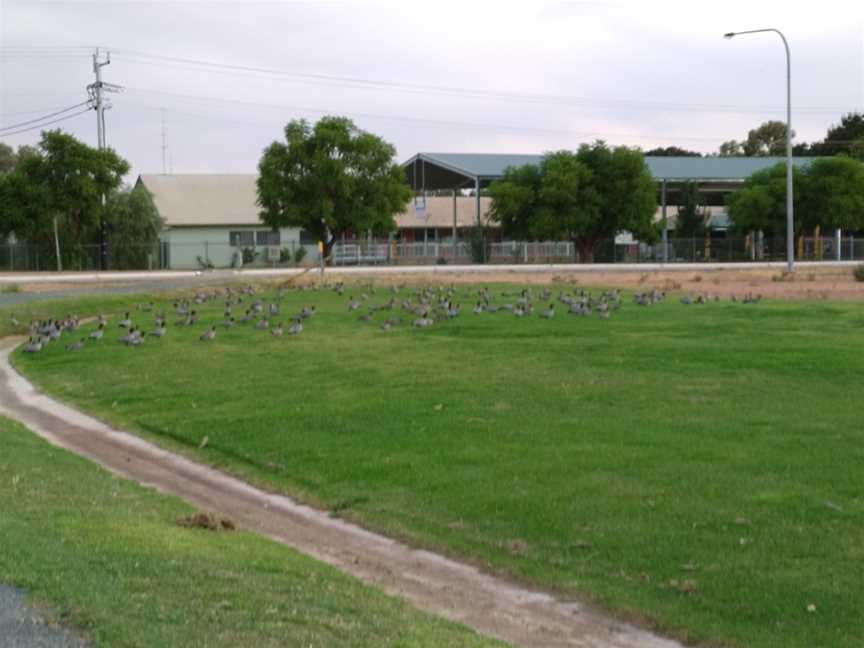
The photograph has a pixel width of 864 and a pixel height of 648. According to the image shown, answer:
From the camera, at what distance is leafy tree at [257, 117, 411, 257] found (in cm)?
7050

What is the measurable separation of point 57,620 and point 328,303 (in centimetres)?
2806

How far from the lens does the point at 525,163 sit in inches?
3103

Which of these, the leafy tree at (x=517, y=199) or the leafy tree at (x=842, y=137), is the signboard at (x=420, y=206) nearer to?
the leafy tree at (x=517, y=199)

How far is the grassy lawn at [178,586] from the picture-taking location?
6488mm

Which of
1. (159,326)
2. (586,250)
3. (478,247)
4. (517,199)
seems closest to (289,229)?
(478,247)

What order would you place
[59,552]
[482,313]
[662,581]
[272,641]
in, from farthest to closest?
1. [482,313]
2. [662,581]
3. [59,552]
4. [272,641]

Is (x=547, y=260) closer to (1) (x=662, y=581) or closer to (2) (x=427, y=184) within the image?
(2) (x=427, y=184)

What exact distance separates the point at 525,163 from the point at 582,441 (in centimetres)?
6665

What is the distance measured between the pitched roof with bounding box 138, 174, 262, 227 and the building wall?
65 centimetres

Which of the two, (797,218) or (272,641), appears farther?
(797,218)

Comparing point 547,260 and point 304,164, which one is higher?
point 304,164

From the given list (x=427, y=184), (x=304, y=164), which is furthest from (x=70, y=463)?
(x=427, y=184)

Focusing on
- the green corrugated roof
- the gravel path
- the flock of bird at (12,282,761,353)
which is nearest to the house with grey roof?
the green corrugated roof

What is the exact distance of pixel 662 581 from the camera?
29.5 ft
